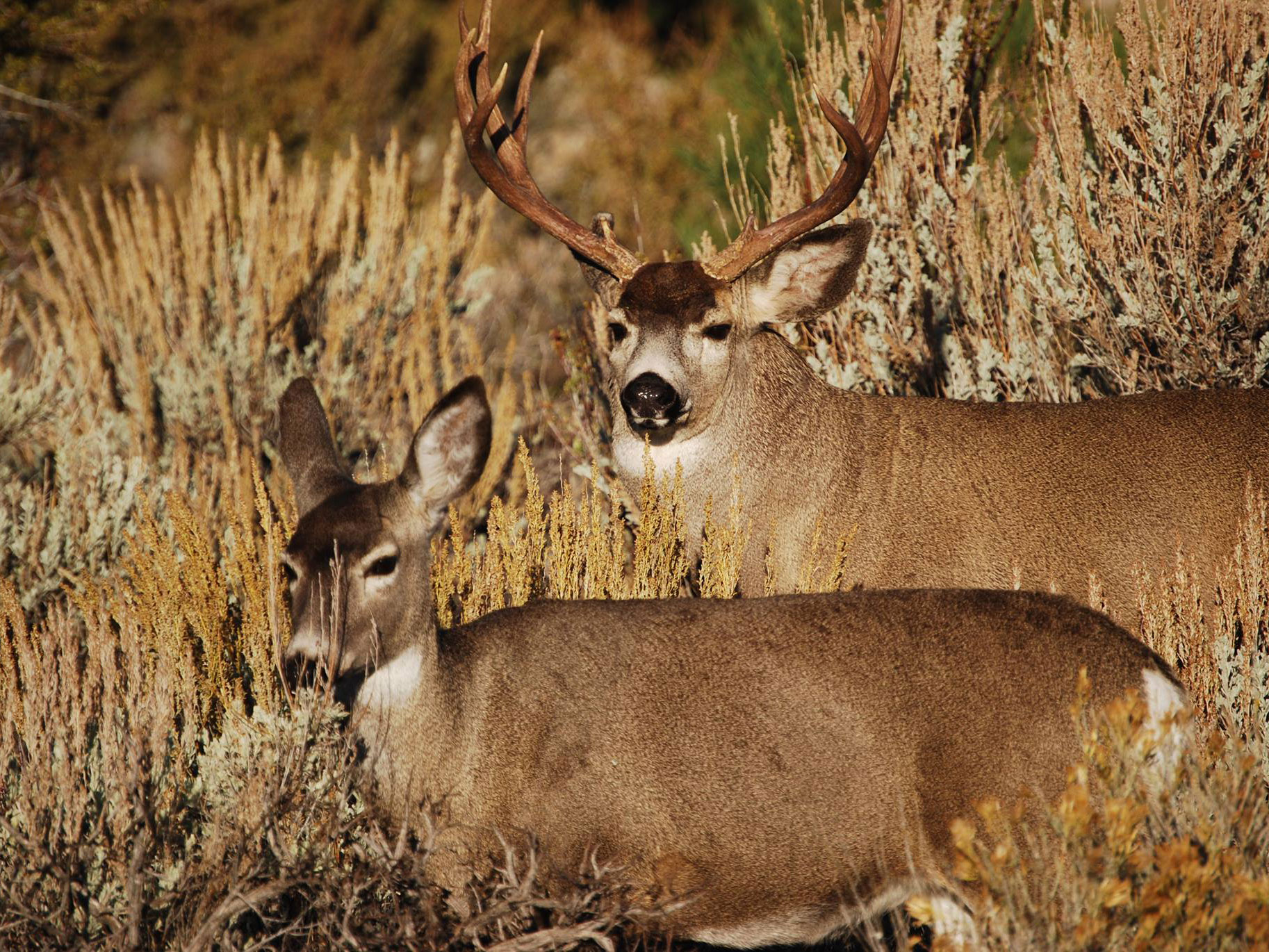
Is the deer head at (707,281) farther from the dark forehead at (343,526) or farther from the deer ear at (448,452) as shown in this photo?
the dark forehead at (343,526)

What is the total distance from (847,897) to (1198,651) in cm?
186

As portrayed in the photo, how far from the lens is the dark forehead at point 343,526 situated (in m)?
3.61

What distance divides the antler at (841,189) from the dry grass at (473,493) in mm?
989

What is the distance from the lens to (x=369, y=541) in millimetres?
3658

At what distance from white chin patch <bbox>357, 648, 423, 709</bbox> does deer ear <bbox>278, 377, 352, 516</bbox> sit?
0.55 metres

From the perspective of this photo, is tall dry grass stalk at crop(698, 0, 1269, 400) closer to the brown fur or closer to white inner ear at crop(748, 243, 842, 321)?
the brown fur

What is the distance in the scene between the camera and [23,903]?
3.42m

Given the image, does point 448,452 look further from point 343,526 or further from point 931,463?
point 931,463

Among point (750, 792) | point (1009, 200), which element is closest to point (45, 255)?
point (1009, 200)

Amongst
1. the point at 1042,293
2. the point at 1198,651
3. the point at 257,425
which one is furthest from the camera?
the point at 257,425

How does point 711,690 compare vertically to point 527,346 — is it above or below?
below

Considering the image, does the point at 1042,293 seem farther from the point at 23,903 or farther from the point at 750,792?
the point at 23,903

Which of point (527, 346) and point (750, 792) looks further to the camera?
point (527, 346)

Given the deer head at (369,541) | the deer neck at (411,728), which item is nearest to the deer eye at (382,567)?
the deer head at (369,541)
